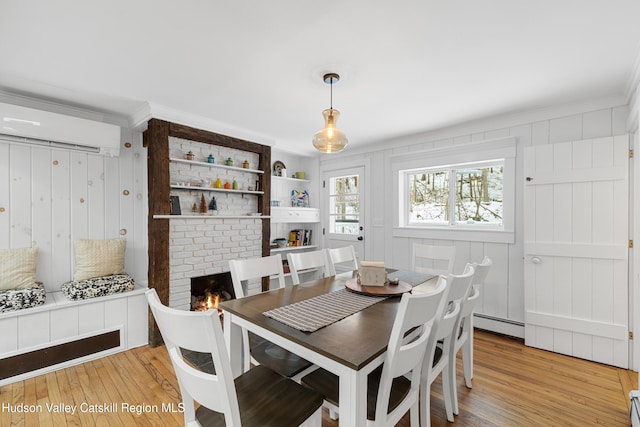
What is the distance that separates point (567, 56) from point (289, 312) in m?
2.38

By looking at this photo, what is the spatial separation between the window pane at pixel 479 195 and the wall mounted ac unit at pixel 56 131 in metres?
3.79

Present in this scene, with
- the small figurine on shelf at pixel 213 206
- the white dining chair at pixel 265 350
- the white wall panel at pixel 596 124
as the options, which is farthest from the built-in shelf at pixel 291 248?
the white wall panel at pixel 596 124

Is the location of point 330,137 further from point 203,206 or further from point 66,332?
point 66,332

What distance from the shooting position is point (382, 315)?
151 cm

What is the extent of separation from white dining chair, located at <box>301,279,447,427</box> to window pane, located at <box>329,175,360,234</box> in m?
3.09

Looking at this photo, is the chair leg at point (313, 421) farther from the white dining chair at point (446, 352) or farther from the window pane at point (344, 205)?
the window pane at point (344, 205)

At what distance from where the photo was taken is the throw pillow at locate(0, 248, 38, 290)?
239 centimetres

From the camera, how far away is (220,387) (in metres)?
0.94

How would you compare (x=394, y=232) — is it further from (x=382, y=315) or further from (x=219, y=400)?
(x=219, y=400)

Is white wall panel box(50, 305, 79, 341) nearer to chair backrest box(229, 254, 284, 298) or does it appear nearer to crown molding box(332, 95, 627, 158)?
chair backrest box(229, 254, 284, 298)

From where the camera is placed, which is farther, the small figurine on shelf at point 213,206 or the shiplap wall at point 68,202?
the small figurine on shelf at point 213,206

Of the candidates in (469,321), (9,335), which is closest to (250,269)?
Answer: (469,321)

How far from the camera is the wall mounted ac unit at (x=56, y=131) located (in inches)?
93.0

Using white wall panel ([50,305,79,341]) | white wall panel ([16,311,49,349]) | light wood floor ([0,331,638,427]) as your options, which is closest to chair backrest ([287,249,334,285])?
light wood floor ([0,331,638,427])
